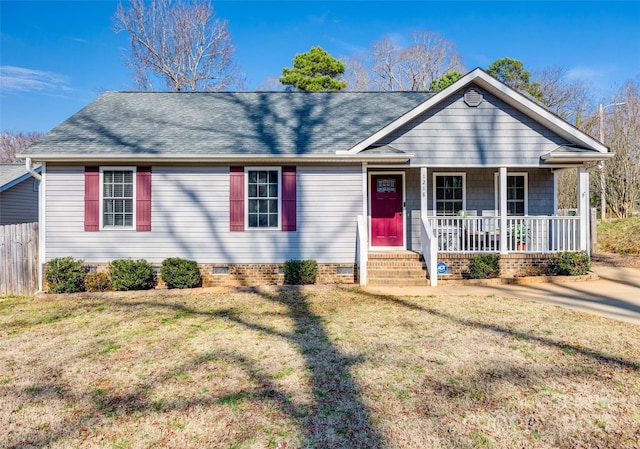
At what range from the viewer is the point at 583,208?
9.49 m

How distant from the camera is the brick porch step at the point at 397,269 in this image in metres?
8.92

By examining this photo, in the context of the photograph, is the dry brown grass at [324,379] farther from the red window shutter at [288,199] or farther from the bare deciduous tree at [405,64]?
the bare deciduous tree at [405,64]

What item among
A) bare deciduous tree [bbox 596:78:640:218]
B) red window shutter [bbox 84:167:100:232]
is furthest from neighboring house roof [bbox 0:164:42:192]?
bare deciduous tree [bbox 596:78:640:218]

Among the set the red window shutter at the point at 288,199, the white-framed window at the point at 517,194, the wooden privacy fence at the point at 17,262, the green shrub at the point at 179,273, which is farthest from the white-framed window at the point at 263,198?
the white-framed window at the point at 517,194

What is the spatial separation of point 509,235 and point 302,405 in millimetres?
8309

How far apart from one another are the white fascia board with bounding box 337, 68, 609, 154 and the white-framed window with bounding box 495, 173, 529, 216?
69.3 inches

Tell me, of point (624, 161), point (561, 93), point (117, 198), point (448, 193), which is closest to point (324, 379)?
point (117, 198)

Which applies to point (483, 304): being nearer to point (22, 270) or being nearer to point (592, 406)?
point (592, 406)

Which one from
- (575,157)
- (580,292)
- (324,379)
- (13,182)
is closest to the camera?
(324,379)

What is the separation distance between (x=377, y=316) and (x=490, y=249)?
469 cm

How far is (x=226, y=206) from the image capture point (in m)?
9.46

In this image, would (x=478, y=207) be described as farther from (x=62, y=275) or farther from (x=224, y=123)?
(x=62, y=275)

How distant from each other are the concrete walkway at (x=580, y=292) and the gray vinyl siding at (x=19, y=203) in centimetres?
1572

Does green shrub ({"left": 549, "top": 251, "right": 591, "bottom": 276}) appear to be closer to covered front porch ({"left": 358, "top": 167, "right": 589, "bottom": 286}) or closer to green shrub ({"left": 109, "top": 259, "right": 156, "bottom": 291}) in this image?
covered front porch ({"left": 358, "top": 167, "right": 589, "bottom": 286})
